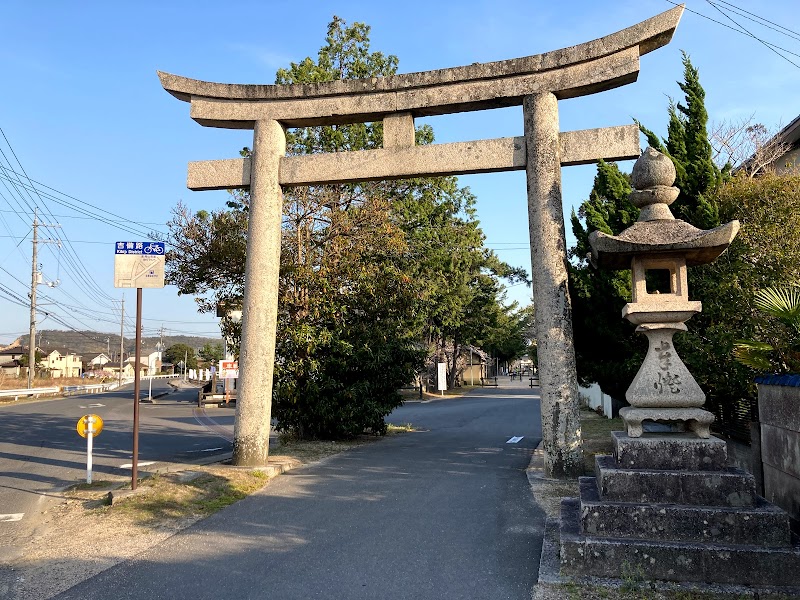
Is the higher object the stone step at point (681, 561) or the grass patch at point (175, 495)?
the stone step at point (681, 561)

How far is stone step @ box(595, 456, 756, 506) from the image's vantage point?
4.81 meters

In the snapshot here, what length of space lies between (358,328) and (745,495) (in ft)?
31.5

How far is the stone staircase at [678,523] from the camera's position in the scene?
4.40 metres

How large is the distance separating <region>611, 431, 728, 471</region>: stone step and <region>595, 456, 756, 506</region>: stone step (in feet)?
0.34

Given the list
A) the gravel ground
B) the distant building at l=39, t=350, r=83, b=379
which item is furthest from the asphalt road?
the distant building at l=39, t=350, r=83, b=379

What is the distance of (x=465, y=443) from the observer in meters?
13.2

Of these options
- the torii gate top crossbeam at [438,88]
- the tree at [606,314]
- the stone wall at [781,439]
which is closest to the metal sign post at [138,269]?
the torii gate top crossbeam at [438,88]

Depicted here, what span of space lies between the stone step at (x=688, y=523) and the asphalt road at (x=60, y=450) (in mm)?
5609

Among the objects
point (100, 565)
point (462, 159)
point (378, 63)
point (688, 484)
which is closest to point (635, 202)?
point (688, 484)

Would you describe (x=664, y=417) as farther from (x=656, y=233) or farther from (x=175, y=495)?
(x=175, y=495)

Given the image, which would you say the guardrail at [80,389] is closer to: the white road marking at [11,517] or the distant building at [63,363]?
the white road marking at [11,517]

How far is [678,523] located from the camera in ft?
15.5

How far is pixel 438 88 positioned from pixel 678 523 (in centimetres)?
718

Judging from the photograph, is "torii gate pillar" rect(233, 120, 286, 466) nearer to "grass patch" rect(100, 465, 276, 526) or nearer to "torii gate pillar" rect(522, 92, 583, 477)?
"grass patch" rect(100, 465, 276, 526)
